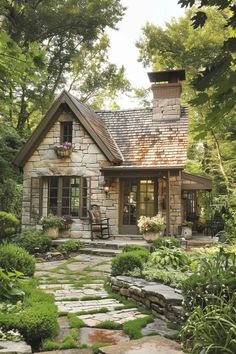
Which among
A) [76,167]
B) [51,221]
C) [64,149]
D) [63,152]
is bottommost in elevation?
[51,221]

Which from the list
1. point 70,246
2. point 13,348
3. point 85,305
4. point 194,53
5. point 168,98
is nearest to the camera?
point 13,348

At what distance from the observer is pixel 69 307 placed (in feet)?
17.2

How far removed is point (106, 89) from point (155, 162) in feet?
42.1

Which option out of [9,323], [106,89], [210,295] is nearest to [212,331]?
[210,295]

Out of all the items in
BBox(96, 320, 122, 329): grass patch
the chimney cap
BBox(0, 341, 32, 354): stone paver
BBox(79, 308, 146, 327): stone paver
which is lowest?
BBox(79, 308, 146, 327): stone paver

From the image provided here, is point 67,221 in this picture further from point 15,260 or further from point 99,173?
point 15,260

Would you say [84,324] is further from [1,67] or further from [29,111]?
[29,111]

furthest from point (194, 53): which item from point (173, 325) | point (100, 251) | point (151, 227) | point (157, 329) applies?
point (157, 329)

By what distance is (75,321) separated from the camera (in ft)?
14.7

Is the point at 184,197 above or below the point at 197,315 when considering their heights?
above

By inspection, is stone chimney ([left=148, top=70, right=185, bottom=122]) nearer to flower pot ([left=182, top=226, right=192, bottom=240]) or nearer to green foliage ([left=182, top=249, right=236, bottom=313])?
flower pot ([left=182, top=226, right=192, bottom=240])

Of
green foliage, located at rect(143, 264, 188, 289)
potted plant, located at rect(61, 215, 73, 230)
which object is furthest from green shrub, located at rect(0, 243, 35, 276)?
potted plant, located at rect(61, 215, 73, 230)

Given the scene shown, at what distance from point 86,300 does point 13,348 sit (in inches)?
102

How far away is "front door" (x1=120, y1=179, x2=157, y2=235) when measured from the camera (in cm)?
1322
